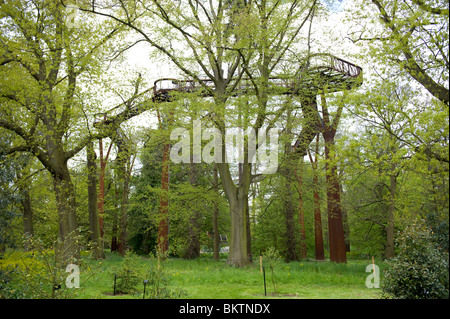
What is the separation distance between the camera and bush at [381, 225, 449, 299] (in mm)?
5680

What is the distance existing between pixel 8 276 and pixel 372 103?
29.0 ft

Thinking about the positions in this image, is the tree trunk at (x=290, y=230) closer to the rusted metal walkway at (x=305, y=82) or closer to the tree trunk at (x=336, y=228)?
the tree trunk at (x=336, y=228)

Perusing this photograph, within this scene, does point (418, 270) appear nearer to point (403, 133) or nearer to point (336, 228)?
point (403, 133)

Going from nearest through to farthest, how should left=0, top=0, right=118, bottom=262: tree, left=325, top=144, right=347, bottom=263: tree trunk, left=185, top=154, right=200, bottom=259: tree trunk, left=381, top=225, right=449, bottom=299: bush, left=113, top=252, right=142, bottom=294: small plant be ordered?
Result: left=381, top=225, right=449, bottom=299: bush
left=113, top=252, right=142, bottom=294: small plant
left=0, top=0, right=118, bottom=262: tree
left=325, top=144, right=347, bottom=263: tree trunk
left=185, top=154, right=200, bottom=259: tree trunk

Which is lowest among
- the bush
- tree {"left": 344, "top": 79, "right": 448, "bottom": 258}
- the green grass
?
the green grass

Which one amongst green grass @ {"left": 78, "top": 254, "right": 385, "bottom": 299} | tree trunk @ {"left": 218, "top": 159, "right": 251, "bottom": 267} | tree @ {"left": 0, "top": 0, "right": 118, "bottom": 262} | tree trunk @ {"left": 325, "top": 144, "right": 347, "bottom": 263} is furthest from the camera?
tree trunk @ {"left": 325, "top": 144, "right": 347, "bottom": 263}

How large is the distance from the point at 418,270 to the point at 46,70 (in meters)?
11.8

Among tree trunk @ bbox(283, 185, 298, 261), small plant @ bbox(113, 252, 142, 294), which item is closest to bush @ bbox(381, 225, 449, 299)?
small plant @ bbox(113, 252, 142, 294)

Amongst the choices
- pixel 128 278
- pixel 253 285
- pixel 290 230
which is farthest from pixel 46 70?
pixel 290 230

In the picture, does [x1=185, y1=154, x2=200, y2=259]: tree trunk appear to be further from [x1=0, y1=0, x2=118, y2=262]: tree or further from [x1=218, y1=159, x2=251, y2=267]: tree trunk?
[x1=0, y1=0, x2=118, y2=262]: tree

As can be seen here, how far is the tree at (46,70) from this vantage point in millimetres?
10898

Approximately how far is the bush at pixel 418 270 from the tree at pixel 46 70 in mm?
8342

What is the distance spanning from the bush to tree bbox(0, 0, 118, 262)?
27.4 ft
